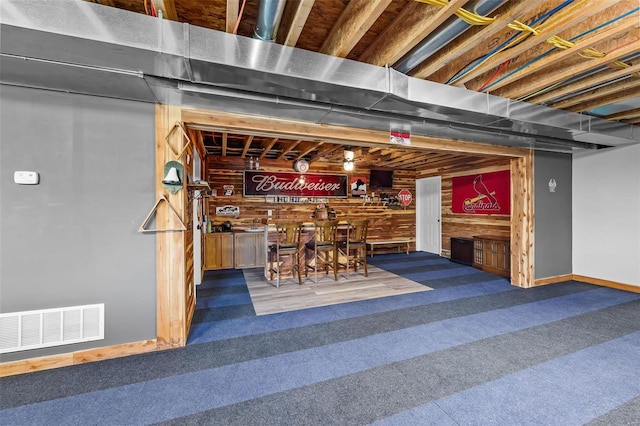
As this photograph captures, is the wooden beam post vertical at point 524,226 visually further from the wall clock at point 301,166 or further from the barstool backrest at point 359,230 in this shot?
the wall clock at point 301,166

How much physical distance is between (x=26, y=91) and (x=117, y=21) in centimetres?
142

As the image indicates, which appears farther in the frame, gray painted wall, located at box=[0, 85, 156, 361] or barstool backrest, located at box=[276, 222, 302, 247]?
barstool backrest, located at box=[276, 222, 302, 247]

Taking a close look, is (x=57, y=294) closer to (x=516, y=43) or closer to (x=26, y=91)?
(x=26, y=91)

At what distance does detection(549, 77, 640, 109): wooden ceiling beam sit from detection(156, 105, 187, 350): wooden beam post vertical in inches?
174

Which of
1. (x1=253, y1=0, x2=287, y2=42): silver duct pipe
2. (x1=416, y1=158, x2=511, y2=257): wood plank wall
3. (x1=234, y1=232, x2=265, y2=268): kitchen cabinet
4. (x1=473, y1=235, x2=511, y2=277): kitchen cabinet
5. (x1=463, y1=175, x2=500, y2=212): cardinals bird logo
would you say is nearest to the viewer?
(x1=253, y1=0, x2=287, y2=42): silver duct pipe

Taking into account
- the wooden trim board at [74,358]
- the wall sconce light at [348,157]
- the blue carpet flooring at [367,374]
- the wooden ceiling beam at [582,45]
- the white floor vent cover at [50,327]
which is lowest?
the blue carpet flooring at [367,374]

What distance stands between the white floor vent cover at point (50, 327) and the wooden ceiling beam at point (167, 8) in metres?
2.46

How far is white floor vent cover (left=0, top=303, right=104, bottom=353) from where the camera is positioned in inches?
85.1

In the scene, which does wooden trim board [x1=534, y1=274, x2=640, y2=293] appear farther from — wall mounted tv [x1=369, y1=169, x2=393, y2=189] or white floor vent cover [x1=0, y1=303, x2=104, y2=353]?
white floor vent cover [x1=0, y1=303, x2=104, y2=353]

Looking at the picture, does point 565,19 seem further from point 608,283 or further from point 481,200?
point 481,200

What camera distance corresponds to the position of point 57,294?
7.53ft

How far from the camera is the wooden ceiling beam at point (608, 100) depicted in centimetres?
295

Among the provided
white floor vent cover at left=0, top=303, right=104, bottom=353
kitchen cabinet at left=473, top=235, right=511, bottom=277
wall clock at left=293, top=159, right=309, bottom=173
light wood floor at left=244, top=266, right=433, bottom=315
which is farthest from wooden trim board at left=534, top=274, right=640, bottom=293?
white floor vent cover at left=0, top=303, right=104, bottom=353

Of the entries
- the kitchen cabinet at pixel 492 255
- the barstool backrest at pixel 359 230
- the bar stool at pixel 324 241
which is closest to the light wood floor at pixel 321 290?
the bar stool at pixel 324 241
